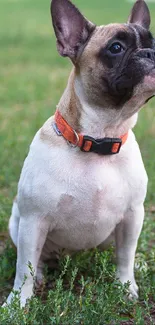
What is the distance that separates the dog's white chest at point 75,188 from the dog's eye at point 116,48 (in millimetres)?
572

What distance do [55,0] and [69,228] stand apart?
1.25 m

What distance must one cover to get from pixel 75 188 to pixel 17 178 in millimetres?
2299

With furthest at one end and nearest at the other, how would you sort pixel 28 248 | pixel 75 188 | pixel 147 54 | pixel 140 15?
pixel 140 15
pixel 28 248
pixel 75 188
pixel 147 54

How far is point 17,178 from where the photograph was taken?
580 cm

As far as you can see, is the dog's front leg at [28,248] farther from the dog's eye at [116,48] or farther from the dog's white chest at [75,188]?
the dog's eye at [116,48]

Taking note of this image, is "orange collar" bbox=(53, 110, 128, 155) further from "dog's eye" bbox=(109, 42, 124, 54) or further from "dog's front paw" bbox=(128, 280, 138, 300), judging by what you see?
"dog's front paw" bbox=(128, 280, 138, 300)

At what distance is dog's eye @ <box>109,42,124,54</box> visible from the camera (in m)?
3.45

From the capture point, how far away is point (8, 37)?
1348 centimetres

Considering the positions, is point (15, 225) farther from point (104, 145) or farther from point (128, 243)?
point (104, 145)

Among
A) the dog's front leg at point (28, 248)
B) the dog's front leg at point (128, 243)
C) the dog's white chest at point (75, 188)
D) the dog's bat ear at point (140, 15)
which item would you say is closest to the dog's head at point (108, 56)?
the dog's bat ear at point (140, 15)

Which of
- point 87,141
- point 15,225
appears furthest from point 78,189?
point 15,225

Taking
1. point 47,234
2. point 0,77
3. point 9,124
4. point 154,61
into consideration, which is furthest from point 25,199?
point 0,77

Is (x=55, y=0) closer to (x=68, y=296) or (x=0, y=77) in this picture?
(x=68, y=296)

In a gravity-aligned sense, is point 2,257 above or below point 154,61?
below
